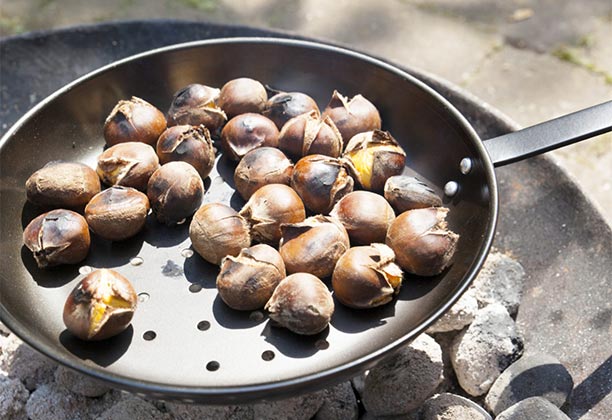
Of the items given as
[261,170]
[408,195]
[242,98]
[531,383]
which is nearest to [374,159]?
[408,195]

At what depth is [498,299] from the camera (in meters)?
1.66

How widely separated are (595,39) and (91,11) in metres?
2.57

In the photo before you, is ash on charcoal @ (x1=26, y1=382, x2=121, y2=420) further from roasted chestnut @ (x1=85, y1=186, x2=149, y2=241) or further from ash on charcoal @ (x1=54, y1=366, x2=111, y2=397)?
roasted chestnut @ (x1=85, y1=186, x2=149, y2=241)

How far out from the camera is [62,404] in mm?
1449

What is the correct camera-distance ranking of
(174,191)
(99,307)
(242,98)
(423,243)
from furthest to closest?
(242,98), (174,191), (423,243), (99,307)

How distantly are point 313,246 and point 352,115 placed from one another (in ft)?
1.40

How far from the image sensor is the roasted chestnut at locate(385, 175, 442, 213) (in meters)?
1.43

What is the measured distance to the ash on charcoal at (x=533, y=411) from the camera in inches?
53.8

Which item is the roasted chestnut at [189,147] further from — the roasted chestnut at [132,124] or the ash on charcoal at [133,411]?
the ash on charcoal at [133,411]

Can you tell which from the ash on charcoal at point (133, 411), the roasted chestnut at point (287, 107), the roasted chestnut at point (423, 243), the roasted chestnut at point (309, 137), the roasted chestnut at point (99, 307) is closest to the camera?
the roasted chestnut at point (99, 307)

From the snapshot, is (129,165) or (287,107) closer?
(129,165)

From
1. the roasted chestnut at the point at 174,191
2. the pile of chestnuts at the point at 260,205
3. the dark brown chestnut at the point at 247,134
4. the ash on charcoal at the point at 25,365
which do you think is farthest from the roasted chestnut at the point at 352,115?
the ash on charcoal at the point at 25,365

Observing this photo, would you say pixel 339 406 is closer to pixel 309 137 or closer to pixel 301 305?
pixel 301 305

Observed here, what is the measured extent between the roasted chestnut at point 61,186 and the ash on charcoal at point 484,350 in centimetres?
93
